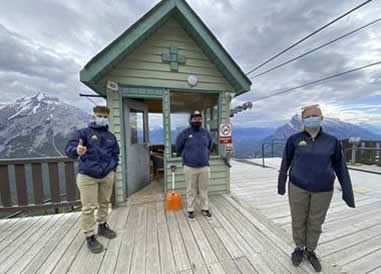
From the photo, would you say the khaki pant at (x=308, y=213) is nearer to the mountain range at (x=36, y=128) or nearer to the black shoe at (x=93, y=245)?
the black shoe at (x=93, y=245)

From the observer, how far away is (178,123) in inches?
127

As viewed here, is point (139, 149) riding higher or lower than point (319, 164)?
lower

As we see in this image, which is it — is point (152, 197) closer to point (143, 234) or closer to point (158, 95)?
point (143, 234)

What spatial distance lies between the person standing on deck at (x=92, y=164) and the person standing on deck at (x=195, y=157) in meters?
1.03

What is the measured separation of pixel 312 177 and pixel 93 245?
95.5 inches

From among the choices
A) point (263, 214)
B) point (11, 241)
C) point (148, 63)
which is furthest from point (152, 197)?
point (148, 63)

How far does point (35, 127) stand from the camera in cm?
5147

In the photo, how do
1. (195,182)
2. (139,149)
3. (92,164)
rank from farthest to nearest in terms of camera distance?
1. (139,149)
2. (195,182)
3. (92,164)

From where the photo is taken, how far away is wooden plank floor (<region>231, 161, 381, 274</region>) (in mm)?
1605

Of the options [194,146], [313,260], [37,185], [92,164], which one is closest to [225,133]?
[194,146]

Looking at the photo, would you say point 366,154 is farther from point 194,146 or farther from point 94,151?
point 94,151

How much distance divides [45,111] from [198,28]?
85.0 meters

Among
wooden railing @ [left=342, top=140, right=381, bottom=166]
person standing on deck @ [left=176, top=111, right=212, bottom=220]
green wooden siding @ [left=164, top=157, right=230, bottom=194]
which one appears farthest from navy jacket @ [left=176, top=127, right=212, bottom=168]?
wooden railing @ [left=342, top=140, right=381, bottom=166]

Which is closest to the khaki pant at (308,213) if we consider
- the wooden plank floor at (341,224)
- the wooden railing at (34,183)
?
the wooden plank floor at (341,224)
